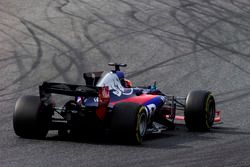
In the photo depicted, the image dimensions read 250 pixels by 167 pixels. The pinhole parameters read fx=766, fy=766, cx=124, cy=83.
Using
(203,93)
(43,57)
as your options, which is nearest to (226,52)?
(43,57)

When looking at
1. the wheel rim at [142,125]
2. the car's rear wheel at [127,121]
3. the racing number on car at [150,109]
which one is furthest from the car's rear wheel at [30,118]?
the racing number on car at [150,109]

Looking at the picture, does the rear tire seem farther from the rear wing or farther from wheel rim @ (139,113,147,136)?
the rear wing

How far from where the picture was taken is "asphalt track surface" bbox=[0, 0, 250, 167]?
10.0 metres

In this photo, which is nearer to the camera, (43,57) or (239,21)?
(43,57)

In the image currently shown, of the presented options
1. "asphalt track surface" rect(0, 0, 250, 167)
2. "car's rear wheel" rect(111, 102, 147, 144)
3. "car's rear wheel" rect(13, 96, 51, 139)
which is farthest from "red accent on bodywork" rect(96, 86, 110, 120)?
"car's rear wheel" rect(13, 96, 51, 139)

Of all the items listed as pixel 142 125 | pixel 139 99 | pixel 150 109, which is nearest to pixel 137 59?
pixel 139 99

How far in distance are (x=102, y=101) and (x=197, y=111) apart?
2055mm

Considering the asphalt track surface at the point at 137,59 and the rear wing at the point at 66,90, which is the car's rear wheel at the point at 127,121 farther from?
the rear wing at the point at 66,90

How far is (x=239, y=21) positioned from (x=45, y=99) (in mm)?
14010

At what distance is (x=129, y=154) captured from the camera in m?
9.94

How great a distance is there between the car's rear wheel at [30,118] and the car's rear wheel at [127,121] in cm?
109

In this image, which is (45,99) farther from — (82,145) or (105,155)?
(105,155)

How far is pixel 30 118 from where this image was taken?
10.9 metres

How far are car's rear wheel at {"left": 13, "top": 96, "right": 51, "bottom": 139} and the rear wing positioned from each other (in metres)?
0.16
